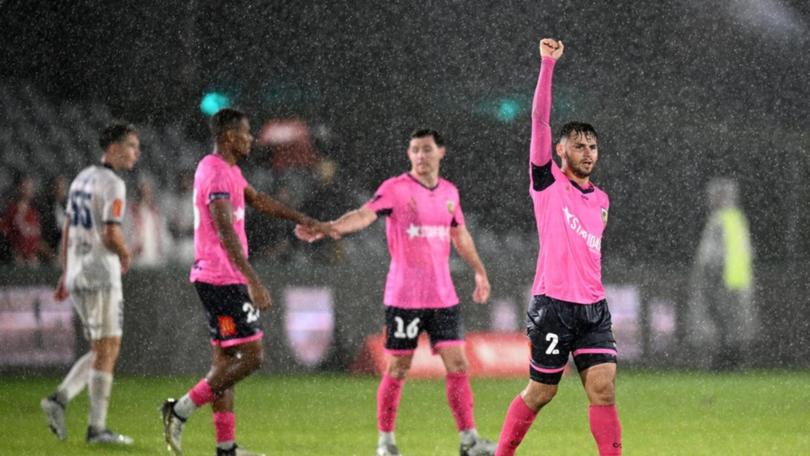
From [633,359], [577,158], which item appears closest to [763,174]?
[633,359]

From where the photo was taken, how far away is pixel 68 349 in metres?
14.3

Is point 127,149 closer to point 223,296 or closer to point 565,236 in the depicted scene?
point 223,296

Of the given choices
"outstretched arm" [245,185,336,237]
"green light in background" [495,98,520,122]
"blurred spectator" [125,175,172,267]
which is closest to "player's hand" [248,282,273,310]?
"outstretched arm" [245,185,336,237]

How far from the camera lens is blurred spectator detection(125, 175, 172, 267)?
15781mm

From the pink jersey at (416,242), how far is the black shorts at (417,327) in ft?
0.15

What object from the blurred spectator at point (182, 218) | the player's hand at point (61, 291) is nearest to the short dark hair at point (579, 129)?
the player's hand at point (61, 291)

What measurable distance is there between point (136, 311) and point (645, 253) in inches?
341

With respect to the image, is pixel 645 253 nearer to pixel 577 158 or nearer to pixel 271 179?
pixel 271 179

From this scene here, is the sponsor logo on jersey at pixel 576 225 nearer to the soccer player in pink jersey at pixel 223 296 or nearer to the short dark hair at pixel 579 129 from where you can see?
the short dark hair at pixel 579 129

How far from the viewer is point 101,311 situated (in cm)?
963

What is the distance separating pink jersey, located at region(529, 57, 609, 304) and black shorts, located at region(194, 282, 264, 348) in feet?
6.73

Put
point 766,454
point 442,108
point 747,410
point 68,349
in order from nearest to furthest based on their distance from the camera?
point 766,454, point 747,410, point 68,349, point 442,108

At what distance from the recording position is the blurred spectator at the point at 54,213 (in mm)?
16078

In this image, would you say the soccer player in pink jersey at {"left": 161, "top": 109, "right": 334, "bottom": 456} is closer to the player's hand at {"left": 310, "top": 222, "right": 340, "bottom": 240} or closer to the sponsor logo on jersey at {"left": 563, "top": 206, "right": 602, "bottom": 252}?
the player's hand at {"left": 310, "top": 222, "right": 340, "bottom": 240}
